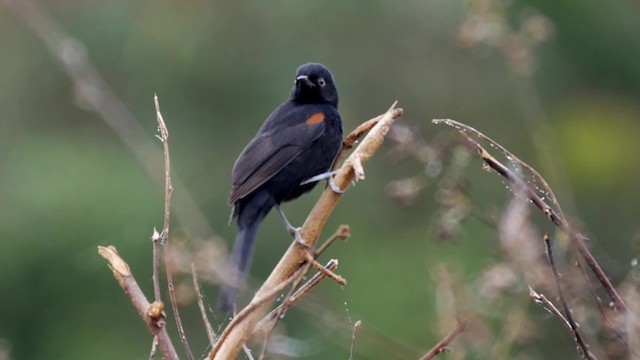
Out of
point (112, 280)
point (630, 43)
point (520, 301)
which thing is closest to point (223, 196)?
point (112, 280)

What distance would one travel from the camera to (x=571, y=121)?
31.2ft

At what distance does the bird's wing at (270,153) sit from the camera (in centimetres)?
421

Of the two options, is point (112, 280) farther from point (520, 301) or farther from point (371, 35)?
point (520, 301)

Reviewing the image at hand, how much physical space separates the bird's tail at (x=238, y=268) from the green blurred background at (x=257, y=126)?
356 cm

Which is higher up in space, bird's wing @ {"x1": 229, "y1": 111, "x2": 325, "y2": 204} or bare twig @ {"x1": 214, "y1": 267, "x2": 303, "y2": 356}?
bare twig @ {"x1": 214, "y1": 267, "x2": 303, "y2": 356}

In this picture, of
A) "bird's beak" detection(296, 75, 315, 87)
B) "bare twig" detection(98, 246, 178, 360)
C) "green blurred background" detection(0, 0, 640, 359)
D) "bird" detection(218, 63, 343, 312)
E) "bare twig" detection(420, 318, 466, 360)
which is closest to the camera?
"bare twig" detection(420, 318, 466, 360)

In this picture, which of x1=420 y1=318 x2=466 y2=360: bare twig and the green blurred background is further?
the green blurred background

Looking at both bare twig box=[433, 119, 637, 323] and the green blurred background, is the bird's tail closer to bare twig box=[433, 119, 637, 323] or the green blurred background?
bare twig box=[433, 119, 637, 323]

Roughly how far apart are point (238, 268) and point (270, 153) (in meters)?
0.63

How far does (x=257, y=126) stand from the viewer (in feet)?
32.9

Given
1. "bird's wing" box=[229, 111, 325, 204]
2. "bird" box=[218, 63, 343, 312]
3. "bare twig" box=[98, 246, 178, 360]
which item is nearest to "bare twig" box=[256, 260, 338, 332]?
"bare twig" box=[98, 246, 178, 360]

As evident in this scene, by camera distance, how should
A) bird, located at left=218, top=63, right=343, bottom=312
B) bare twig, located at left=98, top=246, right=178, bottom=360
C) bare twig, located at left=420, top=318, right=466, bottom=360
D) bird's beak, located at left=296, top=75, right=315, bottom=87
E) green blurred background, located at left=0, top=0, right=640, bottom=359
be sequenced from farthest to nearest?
green blurred background, located at left=0, top=0, right=640, bottom=359 → bird's beak, located at left=296, top=75, right=315, bottom=87 → bird, located at left=218, top=63, right=343, bottom=312 → bare twig, located at left=98, top=246, right=178, bottom=360 → bare twig, located at left=420, top=318, right=466, bottom=360

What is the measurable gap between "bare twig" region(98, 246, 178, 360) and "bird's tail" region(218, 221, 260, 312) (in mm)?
833

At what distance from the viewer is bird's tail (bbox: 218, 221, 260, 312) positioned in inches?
135
